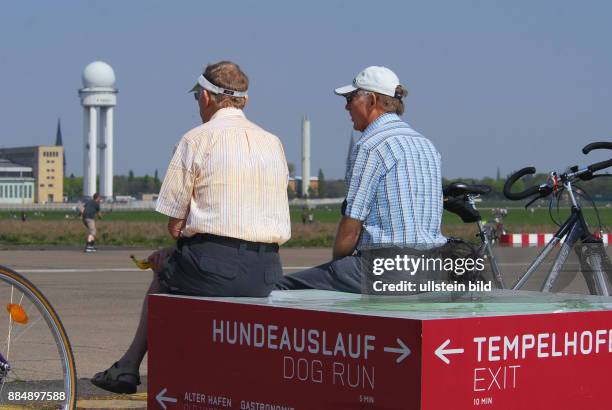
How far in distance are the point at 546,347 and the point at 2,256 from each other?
23.1 meters

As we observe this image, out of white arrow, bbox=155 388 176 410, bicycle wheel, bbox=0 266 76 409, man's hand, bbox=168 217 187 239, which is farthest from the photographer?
man's hand, bbox=168 217 187 239

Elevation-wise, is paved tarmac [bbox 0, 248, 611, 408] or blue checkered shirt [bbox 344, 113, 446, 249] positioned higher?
blue checkered shirt [bbox 344, 113, 446, 249]

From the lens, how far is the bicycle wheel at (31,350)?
15.8 feet

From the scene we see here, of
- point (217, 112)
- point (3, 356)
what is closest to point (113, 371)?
point (3, 356)

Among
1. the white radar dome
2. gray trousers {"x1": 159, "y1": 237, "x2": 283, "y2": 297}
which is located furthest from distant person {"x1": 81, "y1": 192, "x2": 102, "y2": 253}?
the white radar dome

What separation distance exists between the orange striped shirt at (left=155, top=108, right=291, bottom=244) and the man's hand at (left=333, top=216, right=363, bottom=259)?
369 millimetres

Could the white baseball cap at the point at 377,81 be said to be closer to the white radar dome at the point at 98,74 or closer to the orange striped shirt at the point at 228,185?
the orange striped shirt at the point at 228,185

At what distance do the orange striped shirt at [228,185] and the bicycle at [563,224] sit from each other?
3.53 ft

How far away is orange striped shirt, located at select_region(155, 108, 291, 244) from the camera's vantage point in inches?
204

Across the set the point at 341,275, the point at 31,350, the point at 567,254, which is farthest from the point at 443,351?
the point at 567,254

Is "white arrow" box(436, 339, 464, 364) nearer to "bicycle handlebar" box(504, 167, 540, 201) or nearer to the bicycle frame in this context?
the bicycle frame

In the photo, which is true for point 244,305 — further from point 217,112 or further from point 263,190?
point 217,112

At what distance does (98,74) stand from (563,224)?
158 metres

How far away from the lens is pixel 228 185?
517cm
